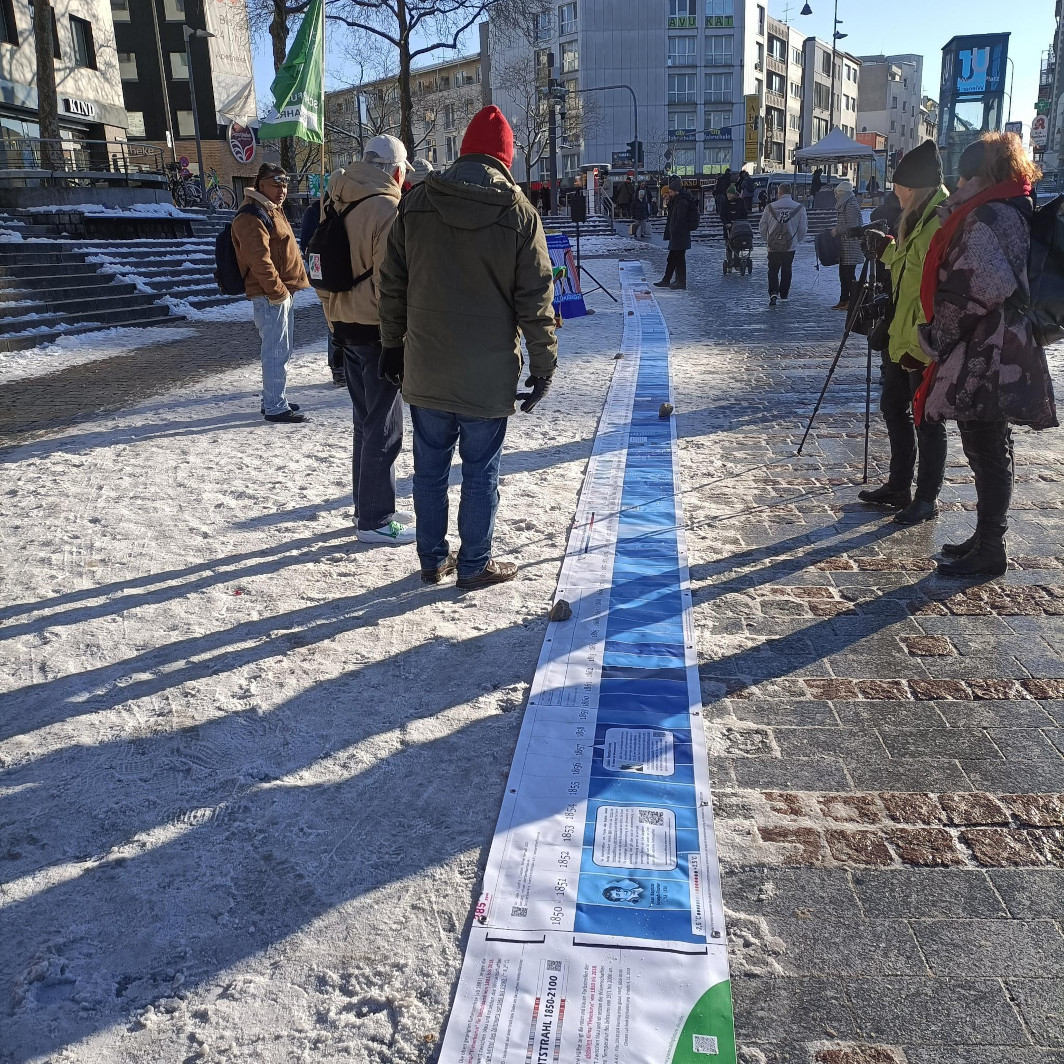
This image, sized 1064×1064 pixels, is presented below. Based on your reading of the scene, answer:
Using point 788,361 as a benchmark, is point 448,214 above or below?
above

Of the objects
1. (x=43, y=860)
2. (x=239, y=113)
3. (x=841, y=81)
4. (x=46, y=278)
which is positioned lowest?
(x=43, y=860)

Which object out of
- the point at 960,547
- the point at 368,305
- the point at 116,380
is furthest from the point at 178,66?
the point at 960,547

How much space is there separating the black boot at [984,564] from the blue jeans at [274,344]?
542cm

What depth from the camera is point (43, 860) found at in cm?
267

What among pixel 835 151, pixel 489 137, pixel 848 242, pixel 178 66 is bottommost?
pixel 848 242

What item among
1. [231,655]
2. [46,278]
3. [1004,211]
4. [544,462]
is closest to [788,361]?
[544,462]

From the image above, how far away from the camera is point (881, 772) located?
117 inches

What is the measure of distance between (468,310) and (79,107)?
40728 millimetres

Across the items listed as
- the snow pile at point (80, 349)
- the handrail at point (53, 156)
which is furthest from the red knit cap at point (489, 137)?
the handrail at point (53, 156)

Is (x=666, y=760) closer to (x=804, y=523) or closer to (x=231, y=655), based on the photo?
(x=231, y=655)

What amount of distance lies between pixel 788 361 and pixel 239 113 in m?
53.5

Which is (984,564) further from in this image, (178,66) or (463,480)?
(178,66)

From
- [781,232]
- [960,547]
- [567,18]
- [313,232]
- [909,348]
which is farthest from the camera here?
[567,18]

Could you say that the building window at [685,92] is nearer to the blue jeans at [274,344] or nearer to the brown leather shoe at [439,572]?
the blue jeans at [274,344]
